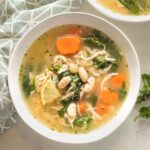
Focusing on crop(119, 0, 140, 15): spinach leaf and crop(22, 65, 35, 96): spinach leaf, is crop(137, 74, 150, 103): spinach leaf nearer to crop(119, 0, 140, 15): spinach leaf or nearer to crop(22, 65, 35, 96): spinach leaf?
crop(119, 0, 140, 15): spinach leaf

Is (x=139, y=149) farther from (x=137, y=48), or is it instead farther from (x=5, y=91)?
(x=5, y=91)

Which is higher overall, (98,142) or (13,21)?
(13,21)

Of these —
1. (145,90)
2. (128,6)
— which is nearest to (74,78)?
(145,90)

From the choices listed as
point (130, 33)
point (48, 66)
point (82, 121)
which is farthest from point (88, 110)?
point (130, 33)

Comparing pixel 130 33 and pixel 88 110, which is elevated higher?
pixel 130 33

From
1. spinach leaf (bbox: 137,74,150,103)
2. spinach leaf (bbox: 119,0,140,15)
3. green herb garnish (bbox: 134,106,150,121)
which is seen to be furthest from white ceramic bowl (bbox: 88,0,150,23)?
green herb garnish (bbox: 134,106,150,121)

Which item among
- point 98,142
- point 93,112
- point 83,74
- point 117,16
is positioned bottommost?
point 98,142

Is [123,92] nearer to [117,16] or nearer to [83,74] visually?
[83,74]
